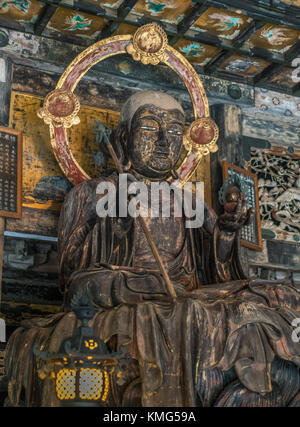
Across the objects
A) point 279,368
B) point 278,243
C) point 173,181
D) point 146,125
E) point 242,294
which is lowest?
point 279,368

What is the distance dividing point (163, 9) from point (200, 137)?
104cm

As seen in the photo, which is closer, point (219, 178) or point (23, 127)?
point (23, 127)

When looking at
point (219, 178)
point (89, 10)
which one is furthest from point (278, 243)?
point (89, 10)

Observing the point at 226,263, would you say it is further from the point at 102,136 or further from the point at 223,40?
the point at 223,40

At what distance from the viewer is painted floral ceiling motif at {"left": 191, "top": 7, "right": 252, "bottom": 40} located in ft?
17.6

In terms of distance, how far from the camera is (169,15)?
5.43 metres

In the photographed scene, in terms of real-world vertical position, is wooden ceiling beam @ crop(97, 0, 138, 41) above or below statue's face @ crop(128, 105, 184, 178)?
above

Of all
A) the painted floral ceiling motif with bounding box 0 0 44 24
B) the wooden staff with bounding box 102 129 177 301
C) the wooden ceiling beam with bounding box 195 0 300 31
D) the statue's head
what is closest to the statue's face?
the statue's head

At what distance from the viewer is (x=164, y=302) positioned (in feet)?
13.1

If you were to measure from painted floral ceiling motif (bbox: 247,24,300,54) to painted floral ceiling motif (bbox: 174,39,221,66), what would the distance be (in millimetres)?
331

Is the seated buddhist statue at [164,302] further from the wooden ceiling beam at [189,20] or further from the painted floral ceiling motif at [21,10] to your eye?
the painted floral ceiling motif at [21,10]

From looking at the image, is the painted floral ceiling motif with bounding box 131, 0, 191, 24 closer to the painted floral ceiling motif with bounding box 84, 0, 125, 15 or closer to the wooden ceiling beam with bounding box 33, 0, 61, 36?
the painted floral ceiling motif with bounding box 84, 0, 125, 15

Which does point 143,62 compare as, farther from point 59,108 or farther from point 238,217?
point 238,217

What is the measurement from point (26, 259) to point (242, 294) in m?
1.67
